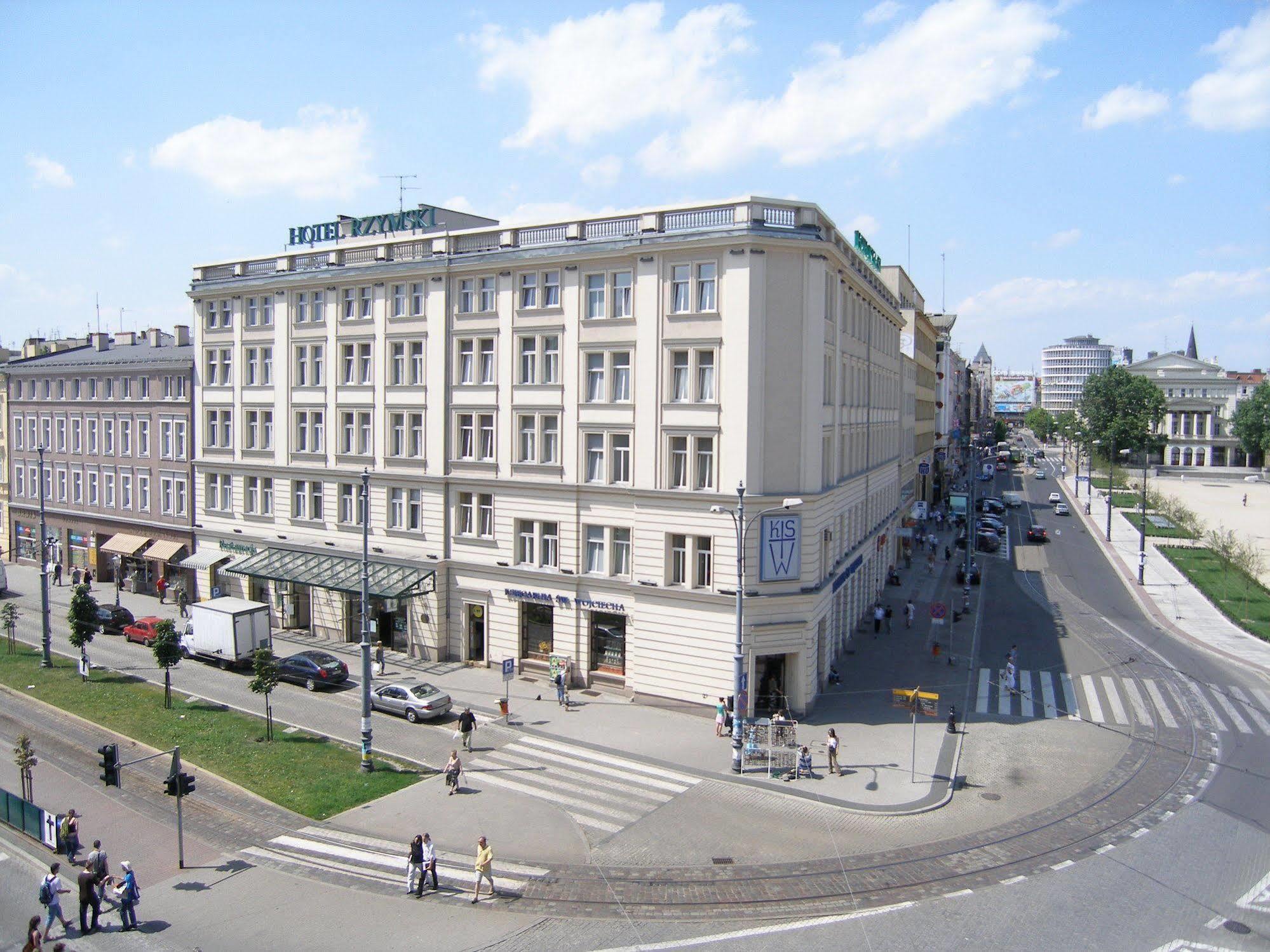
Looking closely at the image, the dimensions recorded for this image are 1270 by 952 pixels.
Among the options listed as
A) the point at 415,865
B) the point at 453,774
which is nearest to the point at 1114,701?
the point at 453,774

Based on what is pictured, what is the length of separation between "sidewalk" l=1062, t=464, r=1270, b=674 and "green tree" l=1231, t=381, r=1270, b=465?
101646 mm

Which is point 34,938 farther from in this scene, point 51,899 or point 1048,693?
point 1048,693

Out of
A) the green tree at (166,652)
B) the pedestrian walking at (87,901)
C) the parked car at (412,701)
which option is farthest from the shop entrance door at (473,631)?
the pedestrian walking at (87,901)

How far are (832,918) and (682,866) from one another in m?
4.19

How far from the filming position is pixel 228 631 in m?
41.9

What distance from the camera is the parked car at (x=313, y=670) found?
3881 cm

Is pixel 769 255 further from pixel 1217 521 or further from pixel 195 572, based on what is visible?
pixel 1217 521

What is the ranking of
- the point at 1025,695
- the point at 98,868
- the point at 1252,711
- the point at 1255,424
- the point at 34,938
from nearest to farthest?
the point at 34,938
the point at 98,868
the point at 1252,711
the point at 1025,695
the point at 1255,424

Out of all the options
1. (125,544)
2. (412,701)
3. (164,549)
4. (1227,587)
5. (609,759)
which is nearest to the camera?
(609,759)

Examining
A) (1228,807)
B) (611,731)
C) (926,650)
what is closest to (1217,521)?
(926,650)

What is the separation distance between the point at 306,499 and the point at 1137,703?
132ft

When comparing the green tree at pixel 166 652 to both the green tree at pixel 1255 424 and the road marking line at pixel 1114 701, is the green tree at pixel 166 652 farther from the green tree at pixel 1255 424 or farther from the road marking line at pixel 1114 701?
the green tree at pixel 1255 424

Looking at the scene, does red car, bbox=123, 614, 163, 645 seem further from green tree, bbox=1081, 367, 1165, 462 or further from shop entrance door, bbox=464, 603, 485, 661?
green tree, bbox=1081, 367, 1165, 462

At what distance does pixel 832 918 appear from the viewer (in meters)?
20.8
